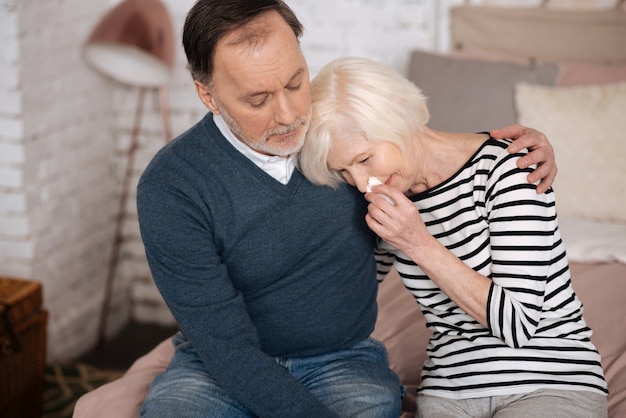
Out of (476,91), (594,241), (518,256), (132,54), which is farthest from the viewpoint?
(132,54)

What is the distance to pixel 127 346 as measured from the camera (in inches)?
134

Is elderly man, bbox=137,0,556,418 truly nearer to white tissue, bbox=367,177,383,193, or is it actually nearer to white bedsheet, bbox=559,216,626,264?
white tissue, bbox=367,177,383,193

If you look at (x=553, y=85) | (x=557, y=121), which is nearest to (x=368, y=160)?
(x=557, y=121)

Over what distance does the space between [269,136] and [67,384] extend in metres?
1.78

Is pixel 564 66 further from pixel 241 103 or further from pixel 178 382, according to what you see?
pixel 178 382

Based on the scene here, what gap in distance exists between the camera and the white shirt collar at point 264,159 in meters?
1.62

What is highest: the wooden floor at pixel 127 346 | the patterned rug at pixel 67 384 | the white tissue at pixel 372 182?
the white tissue at pixel 372 182

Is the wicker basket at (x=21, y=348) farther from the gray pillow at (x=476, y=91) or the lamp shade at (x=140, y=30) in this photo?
the gray pillow at (x=476, y=91)

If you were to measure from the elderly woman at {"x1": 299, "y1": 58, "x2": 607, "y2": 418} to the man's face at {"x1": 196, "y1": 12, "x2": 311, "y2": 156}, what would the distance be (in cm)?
5

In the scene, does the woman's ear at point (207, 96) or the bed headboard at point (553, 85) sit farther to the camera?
the bed headboard at point (553, 85)

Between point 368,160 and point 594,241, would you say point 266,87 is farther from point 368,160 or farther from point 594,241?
point 594,241

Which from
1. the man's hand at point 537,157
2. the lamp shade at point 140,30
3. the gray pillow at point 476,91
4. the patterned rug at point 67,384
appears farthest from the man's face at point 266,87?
the patterned rug at point 67,384

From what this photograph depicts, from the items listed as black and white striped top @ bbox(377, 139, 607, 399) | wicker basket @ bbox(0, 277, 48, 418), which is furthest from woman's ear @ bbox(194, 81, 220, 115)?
wicker basket @ bbox(0, 277, 48, 418)

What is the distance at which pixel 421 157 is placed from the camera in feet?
5.14
